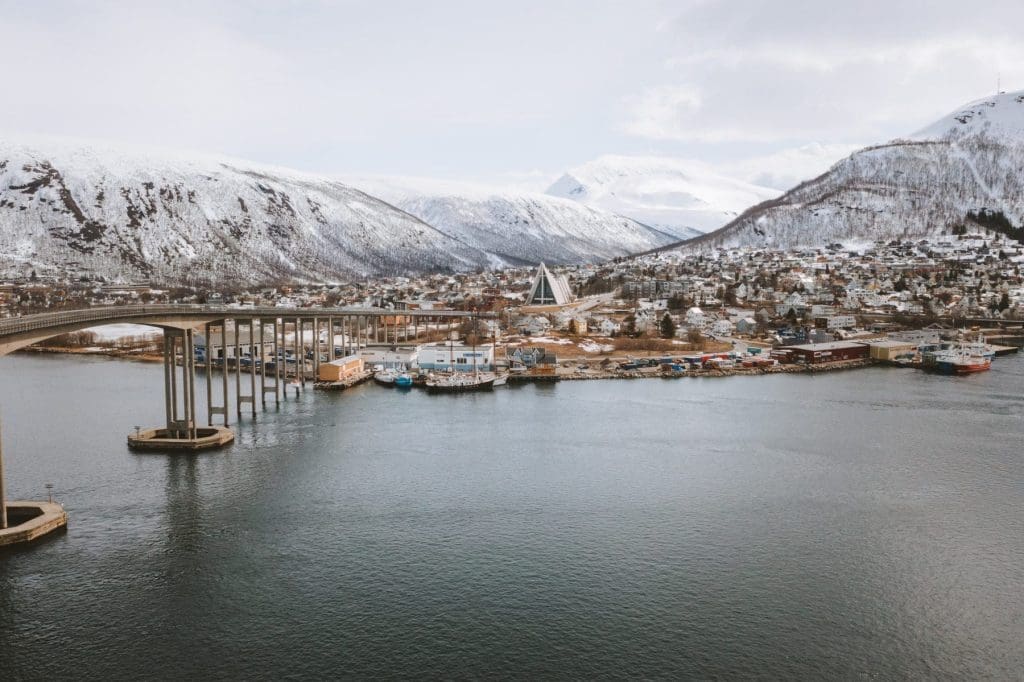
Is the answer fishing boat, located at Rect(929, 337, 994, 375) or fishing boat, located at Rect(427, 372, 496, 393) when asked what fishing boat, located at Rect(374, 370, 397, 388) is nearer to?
fishing boat, located at Rect(427, 372, 496, 393)

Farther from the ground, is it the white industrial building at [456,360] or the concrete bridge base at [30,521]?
the white industrial building at [456,360]

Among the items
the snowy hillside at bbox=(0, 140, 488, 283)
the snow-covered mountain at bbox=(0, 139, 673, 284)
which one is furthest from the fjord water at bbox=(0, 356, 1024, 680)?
the snowy hillside at bbox=(0, 140, 488, 283)

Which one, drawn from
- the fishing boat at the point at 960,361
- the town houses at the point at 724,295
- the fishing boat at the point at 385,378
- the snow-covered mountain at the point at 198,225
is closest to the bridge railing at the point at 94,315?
the fishing boat at the point at 385,378

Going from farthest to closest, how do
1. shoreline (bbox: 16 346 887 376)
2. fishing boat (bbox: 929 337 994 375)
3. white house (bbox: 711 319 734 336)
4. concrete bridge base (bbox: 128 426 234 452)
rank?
white house (bbox: 711 319 734 336)
fishing boat (bbox: 929 337 994 375)
shoreline (bbox: 16 346 887 376)
concrete bridge base (bbox: 128 426 234 452)

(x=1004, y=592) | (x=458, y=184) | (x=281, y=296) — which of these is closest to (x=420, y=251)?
(x=281, y=296)

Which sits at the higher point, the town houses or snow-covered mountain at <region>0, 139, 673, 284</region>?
snow-covered mountain at <region>0, 139, 673, 284</region>

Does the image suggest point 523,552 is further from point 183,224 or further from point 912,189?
point 912,189

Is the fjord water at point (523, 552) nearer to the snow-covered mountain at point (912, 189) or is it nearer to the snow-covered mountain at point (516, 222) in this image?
the snow-covered mountain at point (912, 189)
